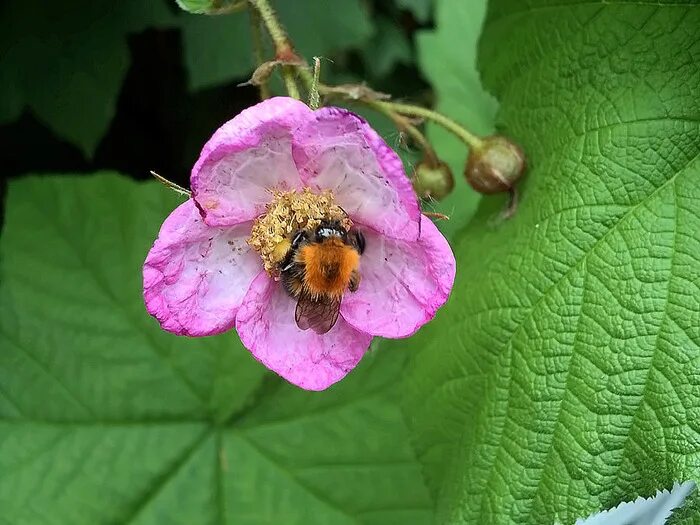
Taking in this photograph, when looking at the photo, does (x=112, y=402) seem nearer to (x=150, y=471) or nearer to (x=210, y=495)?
(x=150, y=471)

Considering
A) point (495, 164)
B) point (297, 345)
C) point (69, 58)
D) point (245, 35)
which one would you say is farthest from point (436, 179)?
point (69, 58)

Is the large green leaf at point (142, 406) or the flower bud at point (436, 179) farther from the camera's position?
the large green leaf at point (142, 406)

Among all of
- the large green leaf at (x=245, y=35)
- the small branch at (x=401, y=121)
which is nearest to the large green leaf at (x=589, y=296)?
the small branch at (x=401, y=121)

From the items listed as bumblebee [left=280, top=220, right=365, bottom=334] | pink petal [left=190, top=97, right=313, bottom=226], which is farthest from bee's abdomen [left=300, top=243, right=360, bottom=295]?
pink petal [left=190, top=97, right=313, bottom=226]

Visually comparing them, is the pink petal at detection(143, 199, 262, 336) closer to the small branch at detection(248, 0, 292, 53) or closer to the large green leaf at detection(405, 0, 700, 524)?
the small branch at detection(248, 0, 292, 53)

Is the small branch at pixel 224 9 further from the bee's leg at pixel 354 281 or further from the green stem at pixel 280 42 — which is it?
the bee's leg at pixel 354 281

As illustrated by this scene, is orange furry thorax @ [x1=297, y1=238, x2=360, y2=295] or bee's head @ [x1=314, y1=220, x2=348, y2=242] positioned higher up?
bee's head @ [x1=314, y1=220, x2=348, y2=242]
